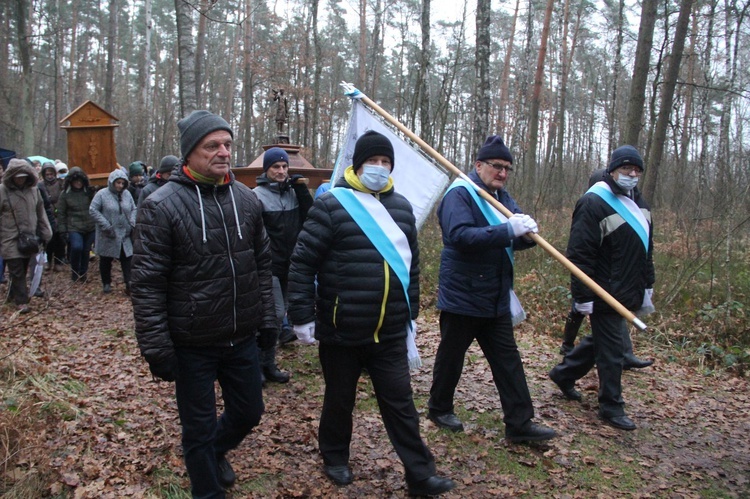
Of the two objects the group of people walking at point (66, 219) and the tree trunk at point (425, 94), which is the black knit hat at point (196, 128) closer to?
the group of people walking at point (66, 219)

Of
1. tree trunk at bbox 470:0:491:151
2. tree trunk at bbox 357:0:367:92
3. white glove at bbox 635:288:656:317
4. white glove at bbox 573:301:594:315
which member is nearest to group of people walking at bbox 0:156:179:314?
white glove at bbox 573:301:594:315

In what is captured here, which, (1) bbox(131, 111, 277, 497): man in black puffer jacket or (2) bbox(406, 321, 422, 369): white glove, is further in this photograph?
(2) bbox(406, 321, 422, 369): white glove

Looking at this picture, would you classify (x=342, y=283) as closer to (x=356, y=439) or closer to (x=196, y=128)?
(x=196, y=128)

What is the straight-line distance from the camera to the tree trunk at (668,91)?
10633mm

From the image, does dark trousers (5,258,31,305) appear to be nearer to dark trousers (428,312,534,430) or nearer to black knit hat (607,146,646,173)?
dark trousers (428,312,534,430)

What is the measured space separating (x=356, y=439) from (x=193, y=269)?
2246 millimetres

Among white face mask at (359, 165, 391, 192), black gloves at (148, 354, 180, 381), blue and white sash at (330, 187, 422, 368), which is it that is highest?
white face mask at (359, 165, 391, 192)

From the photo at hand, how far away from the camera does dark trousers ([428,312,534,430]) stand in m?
4.31

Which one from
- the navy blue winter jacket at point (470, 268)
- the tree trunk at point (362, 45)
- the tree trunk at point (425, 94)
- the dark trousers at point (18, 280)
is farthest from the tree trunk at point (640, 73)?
the tree trunk at point (362, 45)

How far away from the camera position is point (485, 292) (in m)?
4.22

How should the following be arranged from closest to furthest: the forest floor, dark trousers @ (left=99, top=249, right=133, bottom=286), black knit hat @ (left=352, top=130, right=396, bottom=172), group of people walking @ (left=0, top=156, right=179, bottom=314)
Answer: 1. black knit hat @ (left=352, top=130, right=396, bottom=172)
2. the forest floor
3. group of people walking @ (left=0, top=156, right=179, bottom=314)
4. dark trousers @ (left=99, top=249, right=133, bottom=286)

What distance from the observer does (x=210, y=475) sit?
128 inches

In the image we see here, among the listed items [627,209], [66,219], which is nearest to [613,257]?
[627,209]

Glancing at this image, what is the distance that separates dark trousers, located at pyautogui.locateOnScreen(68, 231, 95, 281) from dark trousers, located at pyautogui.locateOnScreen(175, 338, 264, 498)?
705cm
